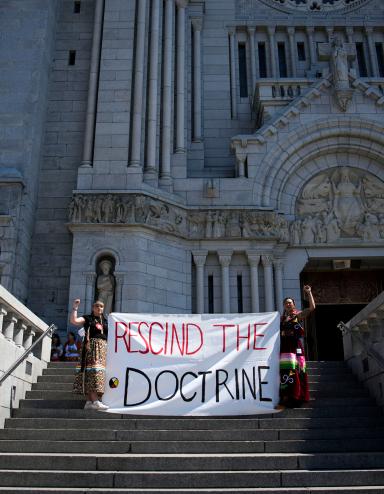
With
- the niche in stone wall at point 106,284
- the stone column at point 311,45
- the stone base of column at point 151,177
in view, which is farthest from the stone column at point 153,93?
the stone column at point 311,45

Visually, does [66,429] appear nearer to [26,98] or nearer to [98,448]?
[98,448]

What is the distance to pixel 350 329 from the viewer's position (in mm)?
11398

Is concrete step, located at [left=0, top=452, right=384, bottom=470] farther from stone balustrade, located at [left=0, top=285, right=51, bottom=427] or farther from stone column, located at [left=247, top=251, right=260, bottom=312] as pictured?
stone column, located at [left=247, top=251, right=260, bottom=312]

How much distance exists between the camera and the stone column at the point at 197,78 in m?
21.3

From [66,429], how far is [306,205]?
533 inches

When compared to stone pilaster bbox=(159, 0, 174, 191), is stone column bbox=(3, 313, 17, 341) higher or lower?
lower

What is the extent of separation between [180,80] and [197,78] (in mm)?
1605

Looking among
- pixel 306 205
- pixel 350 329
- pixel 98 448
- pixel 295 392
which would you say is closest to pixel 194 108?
pixel 306 205

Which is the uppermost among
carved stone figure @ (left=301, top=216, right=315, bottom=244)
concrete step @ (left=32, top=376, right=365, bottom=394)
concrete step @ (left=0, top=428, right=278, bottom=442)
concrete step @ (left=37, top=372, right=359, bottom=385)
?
carved stone figure @ (left=301, top=216, right=315, bottom=244)

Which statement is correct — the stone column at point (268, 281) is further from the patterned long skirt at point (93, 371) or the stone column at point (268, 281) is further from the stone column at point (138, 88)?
the patterned long skirt at point (93, 371)

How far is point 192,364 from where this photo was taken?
9922mm

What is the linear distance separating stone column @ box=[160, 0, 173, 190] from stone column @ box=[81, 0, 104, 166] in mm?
2469

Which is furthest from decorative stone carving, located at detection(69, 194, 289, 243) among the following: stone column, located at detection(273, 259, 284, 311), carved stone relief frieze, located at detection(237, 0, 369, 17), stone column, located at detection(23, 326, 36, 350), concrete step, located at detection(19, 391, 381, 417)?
carved stone relief frieze, located at detection(237, 0, 369, 17)

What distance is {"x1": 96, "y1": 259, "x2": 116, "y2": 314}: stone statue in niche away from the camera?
1686 cm
